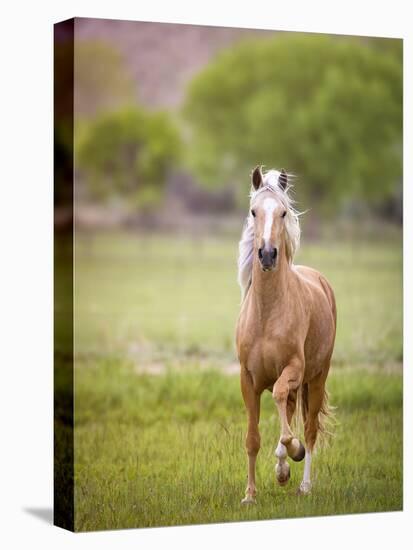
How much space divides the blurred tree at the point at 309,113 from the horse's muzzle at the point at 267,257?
223 cm

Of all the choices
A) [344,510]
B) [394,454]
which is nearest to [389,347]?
[394,454]

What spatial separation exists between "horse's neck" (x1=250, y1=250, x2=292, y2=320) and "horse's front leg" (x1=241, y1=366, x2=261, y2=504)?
0.48 meters

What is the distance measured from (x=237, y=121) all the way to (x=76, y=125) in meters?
5.60

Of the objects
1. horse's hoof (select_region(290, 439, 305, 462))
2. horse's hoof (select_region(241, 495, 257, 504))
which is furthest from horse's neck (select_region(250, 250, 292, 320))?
horse's hoof (select_region(241, 495, 257, 504))

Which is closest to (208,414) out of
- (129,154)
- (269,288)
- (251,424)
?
(251,424)

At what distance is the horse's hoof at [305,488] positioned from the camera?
8.47 metres

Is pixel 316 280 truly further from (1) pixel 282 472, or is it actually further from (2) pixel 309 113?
(2) pixel 309 113

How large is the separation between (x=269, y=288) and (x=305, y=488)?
165 cm

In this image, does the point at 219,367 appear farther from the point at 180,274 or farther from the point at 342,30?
the point at 180,274

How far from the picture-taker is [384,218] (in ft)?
33.4

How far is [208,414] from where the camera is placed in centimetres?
958

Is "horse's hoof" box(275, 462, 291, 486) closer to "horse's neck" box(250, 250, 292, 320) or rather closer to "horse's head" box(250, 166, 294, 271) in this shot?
"horse's neck" box(250, 250, 292, 320)

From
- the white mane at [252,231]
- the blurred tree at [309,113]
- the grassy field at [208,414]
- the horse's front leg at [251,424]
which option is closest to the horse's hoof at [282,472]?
the horse's front leg at [251,424]

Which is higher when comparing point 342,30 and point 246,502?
point 342,30
